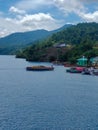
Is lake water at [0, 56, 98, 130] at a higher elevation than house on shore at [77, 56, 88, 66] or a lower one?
lower

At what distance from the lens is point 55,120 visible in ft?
159

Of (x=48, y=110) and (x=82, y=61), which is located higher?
(x=82, y=61)

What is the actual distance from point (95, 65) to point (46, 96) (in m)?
97.8

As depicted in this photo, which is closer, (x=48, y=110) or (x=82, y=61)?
(x=48, y=110)

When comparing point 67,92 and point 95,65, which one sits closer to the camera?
point 67,92

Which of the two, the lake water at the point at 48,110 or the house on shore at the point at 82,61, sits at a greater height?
the house on shore at the point at 82,61

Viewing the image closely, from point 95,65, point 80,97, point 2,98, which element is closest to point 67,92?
point 80,97

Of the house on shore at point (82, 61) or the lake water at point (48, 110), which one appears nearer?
the lake water at point (48, 110)

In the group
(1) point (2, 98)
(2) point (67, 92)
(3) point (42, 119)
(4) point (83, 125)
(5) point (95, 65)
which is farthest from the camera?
(5) point (95, 65)

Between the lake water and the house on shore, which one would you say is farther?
the house on shore

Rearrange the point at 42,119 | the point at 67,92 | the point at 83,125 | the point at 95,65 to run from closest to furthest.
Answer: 1. the point at 83,125
2. the point at 42,119
3. the point at 67,92
4. the point at 95,65

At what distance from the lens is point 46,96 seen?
229 ft

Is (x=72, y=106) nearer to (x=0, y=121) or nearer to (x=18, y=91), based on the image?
(x=0, y=121)

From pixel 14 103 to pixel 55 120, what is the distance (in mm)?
14416
